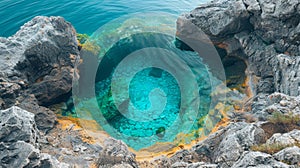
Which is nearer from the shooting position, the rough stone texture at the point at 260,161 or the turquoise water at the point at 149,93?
the rough stone texture at the point at 260,161

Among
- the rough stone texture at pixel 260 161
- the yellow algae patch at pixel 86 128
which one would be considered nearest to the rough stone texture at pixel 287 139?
the rough stone texture at pixel 260 161

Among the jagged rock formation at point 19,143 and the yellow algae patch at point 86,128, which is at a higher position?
the jagged rock formation at point 19,143

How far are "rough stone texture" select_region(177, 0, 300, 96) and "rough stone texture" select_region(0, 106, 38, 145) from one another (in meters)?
14.7

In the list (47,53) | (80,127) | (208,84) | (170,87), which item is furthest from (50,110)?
(208,84)

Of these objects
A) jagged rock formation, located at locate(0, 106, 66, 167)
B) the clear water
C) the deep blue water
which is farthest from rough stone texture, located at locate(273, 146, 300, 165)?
the deep blue water

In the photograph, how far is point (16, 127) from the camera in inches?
523

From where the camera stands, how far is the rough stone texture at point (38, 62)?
63.3ft

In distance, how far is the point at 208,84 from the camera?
2306 cm

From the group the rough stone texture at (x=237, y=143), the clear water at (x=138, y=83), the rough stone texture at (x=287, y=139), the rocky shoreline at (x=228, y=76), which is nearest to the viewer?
the rough stone texture at (x=287, y=139)

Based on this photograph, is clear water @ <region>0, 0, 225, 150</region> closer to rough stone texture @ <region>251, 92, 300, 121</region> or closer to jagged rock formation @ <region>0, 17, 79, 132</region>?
jagged rock formation @ <region>0, 17, 79, 132</region>

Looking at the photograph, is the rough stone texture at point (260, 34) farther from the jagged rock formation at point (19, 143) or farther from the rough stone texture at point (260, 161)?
the jagged rock formation at point (19, 143)

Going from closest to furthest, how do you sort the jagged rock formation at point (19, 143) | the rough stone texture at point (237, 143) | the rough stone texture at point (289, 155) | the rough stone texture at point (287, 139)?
1. the rough stone texture at point (289, 155)
2. the rough stone texture at point (287, 139)
3. the rough stone texture at point (237, 143)
4. the jagged rock formation at point (19, 143)

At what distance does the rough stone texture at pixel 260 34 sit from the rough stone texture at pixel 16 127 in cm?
1469

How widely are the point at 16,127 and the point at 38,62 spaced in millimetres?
9165
